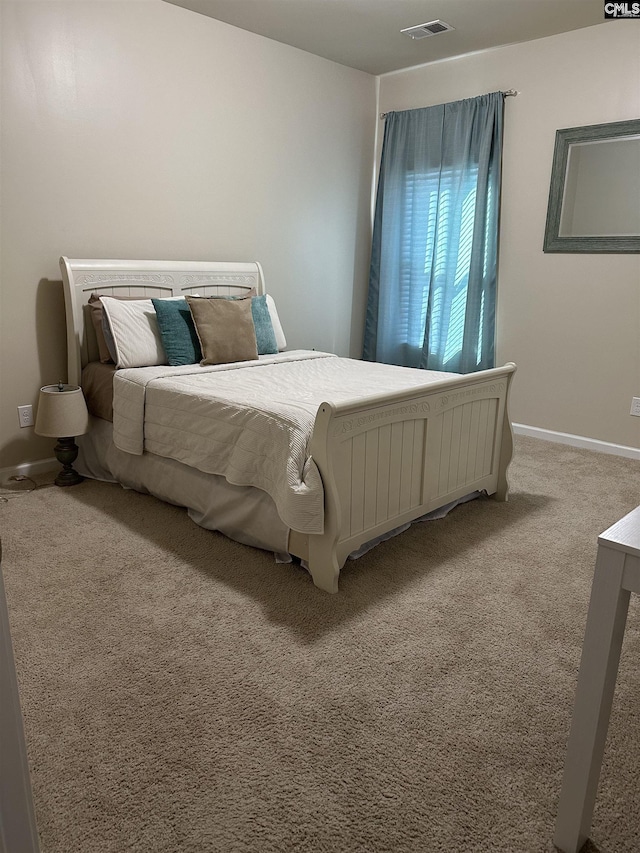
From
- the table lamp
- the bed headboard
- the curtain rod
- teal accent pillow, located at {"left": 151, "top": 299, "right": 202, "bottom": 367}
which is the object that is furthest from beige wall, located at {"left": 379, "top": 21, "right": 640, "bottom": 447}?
the table lamp

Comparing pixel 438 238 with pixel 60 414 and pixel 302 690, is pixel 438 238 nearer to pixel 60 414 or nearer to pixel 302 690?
pixel 60 414

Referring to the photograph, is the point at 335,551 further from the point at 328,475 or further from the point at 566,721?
the point at 566,721

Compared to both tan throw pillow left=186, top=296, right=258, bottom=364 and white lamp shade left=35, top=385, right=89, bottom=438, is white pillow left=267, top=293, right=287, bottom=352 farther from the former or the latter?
white lamp shade left=35, top=385, right=89, bottom=438

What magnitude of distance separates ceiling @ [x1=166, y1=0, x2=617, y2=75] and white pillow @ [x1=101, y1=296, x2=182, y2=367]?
1.82 m

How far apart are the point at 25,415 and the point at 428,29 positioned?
3.41m

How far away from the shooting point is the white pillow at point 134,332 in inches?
134

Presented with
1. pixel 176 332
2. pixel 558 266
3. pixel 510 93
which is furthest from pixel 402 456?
pixel 510 93

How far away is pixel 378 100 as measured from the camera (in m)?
5.13

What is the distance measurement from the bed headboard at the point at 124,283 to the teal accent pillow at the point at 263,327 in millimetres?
327

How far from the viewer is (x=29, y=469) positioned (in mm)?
3572

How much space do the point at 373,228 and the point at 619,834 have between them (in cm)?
458

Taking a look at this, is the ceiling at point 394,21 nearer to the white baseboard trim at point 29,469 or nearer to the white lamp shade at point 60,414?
the white lamp shade at point 60,414

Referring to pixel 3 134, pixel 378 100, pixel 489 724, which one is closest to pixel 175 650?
pixel 489 724

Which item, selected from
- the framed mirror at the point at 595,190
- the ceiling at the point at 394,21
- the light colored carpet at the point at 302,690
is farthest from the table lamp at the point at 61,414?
the framed mirror at the point at 595,190
